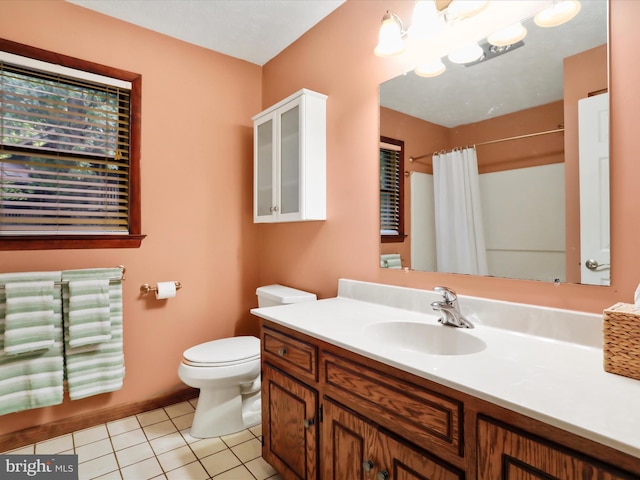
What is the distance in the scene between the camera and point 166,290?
7.49 ft

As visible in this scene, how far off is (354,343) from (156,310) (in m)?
1.69

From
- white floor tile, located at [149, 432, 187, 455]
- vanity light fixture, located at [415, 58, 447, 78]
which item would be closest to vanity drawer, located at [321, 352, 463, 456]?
white floor tile, located at [149, 432, 187, 455]

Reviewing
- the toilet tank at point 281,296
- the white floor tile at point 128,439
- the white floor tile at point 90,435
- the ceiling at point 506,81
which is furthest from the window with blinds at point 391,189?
the white floor tile at point 90,435

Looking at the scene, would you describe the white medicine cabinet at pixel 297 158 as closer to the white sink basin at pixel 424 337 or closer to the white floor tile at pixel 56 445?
the white sink basin at pixel 424 337

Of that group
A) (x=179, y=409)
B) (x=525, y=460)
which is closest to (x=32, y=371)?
(x=179, y=409)

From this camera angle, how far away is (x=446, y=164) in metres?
1.55

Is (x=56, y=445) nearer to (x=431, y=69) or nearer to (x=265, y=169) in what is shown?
(x=265, y=169)

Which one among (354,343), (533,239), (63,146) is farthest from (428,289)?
(63,146)

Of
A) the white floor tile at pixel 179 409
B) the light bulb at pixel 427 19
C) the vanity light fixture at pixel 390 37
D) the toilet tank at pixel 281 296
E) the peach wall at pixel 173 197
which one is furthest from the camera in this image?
the white floor tile at pixel 179 409

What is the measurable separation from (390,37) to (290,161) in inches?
34.8

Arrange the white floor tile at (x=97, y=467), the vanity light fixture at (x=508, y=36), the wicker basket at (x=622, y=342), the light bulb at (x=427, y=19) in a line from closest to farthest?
the wicker basket at (x=622, y=342) → the vanity light fixture at (x=508, y=36) → the light bulb at (x=427, y=19) → the white floor tile at (x=97, y=467)

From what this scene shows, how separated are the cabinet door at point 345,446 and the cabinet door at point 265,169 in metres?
1.37

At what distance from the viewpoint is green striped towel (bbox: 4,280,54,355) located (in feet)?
5.86

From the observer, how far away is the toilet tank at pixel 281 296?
2129 millimetres
